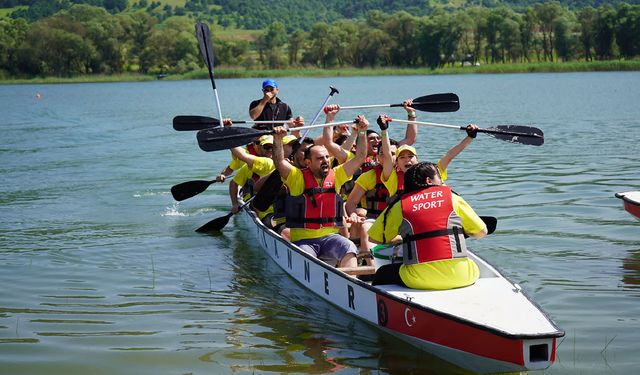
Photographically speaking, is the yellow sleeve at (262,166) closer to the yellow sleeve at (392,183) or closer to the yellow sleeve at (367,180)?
the yellow sleeve at (367,180)

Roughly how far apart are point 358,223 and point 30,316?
3.68 meters

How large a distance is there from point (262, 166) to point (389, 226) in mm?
5043

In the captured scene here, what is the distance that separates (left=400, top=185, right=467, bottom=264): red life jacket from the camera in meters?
7.24

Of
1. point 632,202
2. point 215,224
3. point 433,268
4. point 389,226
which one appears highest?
point 389,226

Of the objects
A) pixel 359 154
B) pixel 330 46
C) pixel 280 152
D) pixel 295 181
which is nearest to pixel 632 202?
pixel 359 154

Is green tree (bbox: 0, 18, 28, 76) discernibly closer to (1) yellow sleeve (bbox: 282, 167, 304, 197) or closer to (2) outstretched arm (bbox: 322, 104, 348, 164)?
(2) outstretched arm (bbox: 322, 104, 348, 164)

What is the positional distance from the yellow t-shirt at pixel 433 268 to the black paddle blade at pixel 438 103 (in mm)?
4272

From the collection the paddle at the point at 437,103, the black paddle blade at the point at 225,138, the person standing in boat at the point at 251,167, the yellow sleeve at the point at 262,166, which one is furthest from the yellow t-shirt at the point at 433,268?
the yellow sleeve at the point at 262,166

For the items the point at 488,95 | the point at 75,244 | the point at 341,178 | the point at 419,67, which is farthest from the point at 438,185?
the point at 419,67

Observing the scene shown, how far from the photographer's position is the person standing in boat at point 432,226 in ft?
23.8

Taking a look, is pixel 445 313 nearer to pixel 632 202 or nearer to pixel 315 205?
pixel 315 205

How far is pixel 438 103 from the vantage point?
11.8 m

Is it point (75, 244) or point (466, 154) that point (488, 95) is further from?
point (75, 244)

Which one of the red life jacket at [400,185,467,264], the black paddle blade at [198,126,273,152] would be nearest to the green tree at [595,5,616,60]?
the black paddle blade at [198,126,273,152]
